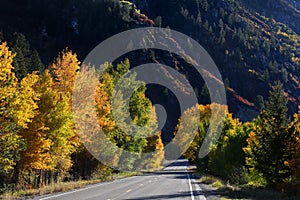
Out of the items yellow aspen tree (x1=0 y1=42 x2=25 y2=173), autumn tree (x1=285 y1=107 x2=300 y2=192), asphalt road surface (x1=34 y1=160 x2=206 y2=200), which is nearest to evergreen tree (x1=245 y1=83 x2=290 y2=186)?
autumn tree (x1=285 y1=107 x2=300 y2=192)

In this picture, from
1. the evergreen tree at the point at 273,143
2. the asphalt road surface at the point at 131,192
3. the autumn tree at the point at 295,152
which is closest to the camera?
the asphalt road surface at the point at 131,192

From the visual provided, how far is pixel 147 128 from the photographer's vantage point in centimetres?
5622

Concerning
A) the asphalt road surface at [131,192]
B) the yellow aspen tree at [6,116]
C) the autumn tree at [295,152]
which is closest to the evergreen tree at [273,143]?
the autumn tree at [295,152]

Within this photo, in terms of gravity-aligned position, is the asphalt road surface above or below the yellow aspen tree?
below

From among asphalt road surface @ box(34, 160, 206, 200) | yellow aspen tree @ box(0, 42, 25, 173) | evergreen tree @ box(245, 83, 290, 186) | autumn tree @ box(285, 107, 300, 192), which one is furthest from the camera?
evergreen tree @ box(245, 83, 290, 186)

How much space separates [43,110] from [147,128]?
2851 centimetres

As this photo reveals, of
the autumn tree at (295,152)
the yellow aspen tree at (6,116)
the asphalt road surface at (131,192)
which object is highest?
the yellow aspen tree at (6,116)

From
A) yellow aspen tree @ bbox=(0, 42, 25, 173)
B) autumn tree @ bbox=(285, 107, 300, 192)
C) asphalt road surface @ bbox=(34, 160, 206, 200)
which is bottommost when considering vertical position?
asphalt road surface @ bbox=(34, 160, 206, 200)


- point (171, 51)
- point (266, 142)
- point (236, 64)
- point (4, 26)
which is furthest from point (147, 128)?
point (236, 64)

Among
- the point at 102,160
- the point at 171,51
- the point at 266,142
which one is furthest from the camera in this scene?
the point at 171,51

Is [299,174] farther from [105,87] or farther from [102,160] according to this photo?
[105,87]

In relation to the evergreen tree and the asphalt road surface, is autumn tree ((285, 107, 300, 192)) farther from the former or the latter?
the asphalt road surface

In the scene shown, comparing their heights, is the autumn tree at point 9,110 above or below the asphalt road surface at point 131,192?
above

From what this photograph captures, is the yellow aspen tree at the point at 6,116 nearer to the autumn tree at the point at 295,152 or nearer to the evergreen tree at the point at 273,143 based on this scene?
the autumn tree at the point at 295,152
